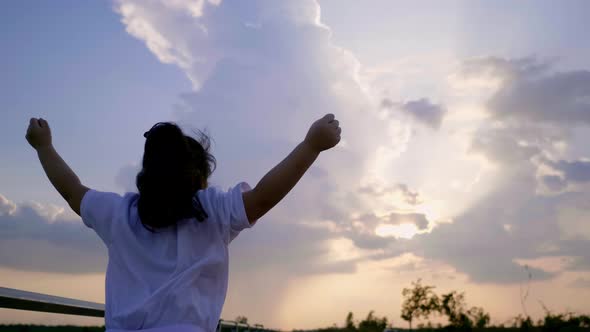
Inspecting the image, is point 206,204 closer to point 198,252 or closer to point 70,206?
point 198,252

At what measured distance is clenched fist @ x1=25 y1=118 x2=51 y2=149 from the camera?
7.14 feet

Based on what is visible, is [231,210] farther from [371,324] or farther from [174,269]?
[371,324]

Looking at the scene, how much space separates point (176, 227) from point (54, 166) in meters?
0.61

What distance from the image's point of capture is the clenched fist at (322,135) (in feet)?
5.57

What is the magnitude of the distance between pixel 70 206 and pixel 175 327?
71 centimetres

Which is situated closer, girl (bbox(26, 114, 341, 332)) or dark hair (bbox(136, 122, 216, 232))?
girl (bbox(26, 114, 341, 332))

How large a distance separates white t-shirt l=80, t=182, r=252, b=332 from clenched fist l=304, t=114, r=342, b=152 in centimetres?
24

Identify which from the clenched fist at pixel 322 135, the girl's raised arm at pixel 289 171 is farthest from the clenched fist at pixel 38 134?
the clenched fist at pixel 322 135

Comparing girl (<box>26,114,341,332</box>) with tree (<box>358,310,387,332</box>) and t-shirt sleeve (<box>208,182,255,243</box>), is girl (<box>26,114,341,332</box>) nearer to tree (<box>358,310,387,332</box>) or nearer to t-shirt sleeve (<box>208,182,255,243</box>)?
t-shirt sleeve (<box>208,182,255,243</box>)

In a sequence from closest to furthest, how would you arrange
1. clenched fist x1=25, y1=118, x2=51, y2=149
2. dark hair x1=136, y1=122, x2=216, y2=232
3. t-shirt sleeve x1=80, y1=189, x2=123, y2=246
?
1. dark hair x1=136, y1=122, x2=216, y2=232
2. t-shirt sleeve x1=80, y1=189, x2=123, y2=246
3. clenched fist x1=25, y1=118, x2=51, y2=149

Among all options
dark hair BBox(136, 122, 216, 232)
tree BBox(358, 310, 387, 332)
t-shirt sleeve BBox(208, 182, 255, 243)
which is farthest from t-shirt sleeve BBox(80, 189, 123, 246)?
tree BBox(358, 310, 387, 332)

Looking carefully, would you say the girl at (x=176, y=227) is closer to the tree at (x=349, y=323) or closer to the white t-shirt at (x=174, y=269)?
the white t-shirt at (x=174, y=269)

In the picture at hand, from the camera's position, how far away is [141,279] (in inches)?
67.4

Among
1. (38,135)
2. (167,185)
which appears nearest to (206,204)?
(167,185)
